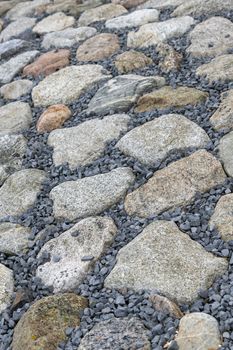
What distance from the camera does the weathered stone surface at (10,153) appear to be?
397 cm

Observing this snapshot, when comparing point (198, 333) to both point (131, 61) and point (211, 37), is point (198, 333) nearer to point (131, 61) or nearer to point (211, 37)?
point (131, 61)

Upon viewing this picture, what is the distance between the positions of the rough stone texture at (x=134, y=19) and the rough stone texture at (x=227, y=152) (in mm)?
2577

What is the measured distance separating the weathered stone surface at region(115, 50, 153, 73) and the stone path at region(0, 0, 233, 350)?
0.5 inches

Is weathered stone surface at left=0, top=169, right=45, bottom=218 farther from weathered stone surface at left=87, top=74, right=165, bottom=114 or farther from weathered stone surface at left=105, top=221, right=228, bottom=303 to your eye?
weathered stone surface at left=105, top=221, right=228, bottom=303

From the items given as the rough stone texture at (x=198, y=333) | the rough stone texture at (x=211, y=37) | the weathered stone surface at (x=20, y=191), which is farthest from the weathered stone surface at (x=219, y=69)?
the rough stone texture at (x=198, y=333)

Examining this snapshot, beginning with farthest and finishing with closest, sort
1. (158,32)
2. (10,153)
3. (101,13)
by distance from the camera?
(101,13) → (158,32) → (10,153)

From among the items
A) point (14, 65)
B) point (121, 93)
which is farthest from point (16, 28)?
point (121, 93)

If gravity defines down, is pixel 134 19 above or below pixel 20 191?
above

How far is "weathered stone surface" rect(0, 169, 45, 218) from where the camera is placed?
358cm

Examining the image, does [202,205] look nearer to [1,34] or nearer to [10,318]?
[10,318]

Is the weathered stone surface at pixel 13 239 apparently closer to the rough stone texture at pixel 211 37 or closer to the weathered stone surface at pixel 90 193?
the weathered stone surface at pixel 90 193

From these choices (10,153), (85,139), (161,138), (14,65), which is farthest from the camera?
(14,65)

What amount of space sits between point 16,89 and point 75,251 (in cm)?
247

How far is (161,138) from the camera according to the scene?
3652 mm
